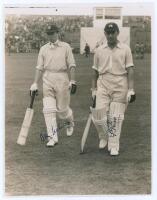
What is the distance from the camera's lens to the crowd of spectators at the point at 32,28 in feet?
26.0

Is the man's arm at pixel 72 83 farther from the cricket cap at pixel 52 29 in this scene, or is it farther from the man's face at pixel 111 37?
the man's face at pixel 111 37

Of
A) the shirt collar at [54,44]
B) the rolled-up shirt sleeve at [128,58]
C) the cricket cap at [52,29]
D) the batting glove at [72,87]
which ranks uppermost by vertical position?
the cricket cap at [52,29]

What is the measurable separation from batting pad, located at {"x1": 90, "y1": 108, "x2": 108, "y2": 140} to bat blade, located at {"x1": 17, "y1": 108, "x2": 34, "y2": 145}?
652 millimetres

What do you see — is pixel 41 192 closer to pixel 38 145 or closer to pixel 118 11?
pixel 38 145

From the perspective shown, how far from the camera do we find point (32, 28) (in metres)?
8.14

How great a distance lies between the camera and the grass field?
7.46 m

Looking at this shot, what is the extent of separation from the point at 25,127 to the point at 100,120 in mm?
799

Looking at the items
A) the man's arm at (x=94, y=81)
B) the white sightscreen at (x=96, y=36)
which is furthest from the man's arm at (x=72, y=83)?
the white sightscreen at (x=96, y=36)

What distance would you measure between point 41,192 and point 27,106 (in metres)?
1.47

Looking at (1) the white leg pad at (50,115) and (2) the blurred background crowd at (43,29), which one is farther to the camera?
(1) the white leg pad at (50,115)

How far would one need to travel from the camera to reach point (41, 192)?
7.46 m

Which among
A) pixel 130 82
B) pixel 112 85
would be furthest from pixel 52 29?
pixel 130 82

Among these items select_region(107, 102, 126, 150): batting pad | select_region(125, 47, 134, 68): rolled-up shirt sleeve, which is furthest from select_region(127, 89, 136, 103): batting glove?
select_region(125, 47, 134, 68): rolled-up shirt sleeve

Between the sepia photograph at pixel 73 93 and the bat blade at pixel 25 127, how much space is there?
0.01m
